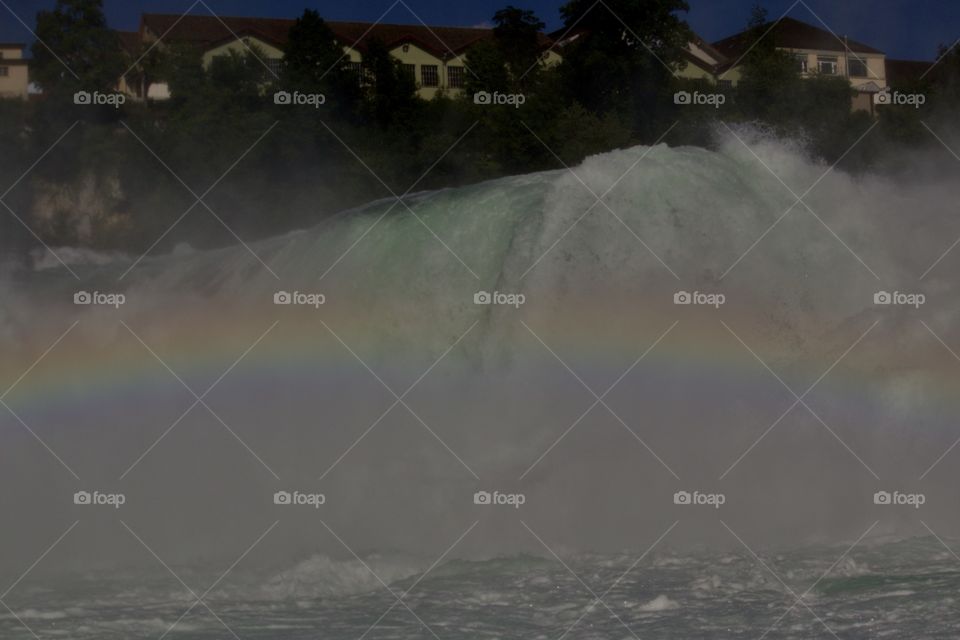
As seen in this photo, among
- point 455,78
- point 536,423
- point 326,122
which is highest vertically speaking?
point 455,78

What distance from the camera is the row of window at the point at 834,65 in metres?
40.6

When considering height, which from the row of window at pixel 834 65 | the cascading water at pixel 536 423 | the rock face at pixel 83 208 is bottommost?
the cascading water at pixel 536 423

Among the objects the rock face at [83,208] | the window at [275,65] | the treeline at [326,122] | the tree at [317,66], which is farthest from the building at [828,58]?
the rock face at [83,208]

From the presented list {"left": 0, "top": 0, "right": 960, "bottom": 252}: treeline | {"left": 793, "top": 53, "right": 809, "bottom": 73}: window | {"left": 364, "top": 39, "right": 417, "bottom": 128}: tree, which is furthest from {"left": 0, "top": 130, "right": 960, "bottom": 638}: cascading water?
{"left": 364, "top": 39, "right": 417, "bottom": 128}: tree

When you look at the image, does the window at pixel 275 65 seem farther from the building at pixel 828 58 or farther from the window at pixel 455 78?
the building at pixel 828 58

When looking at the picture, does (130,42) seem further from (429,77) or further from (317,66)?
(429,77)

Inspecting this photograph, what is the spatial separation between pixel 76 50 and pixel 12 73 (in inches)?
77.0

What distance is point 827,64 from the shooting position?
41031 mm

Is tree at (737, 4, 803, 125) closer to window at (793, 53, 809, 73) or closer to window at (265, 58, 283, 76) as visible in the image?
window at (793, 53, 809, 73)

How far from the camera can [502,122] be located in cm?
3788

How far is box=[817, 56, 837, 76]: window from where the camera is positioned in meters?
40.7

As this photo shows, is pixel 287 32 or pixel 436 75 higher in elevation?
pixel 287 32

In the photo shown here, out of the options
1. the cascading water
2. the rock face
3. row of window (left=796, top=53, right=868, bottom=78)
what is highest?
row of window (left=796, top=53, right=868, bottom=78)

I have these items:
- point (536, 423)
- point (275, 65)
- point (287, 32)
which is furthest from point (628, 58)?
point (536, 423)
